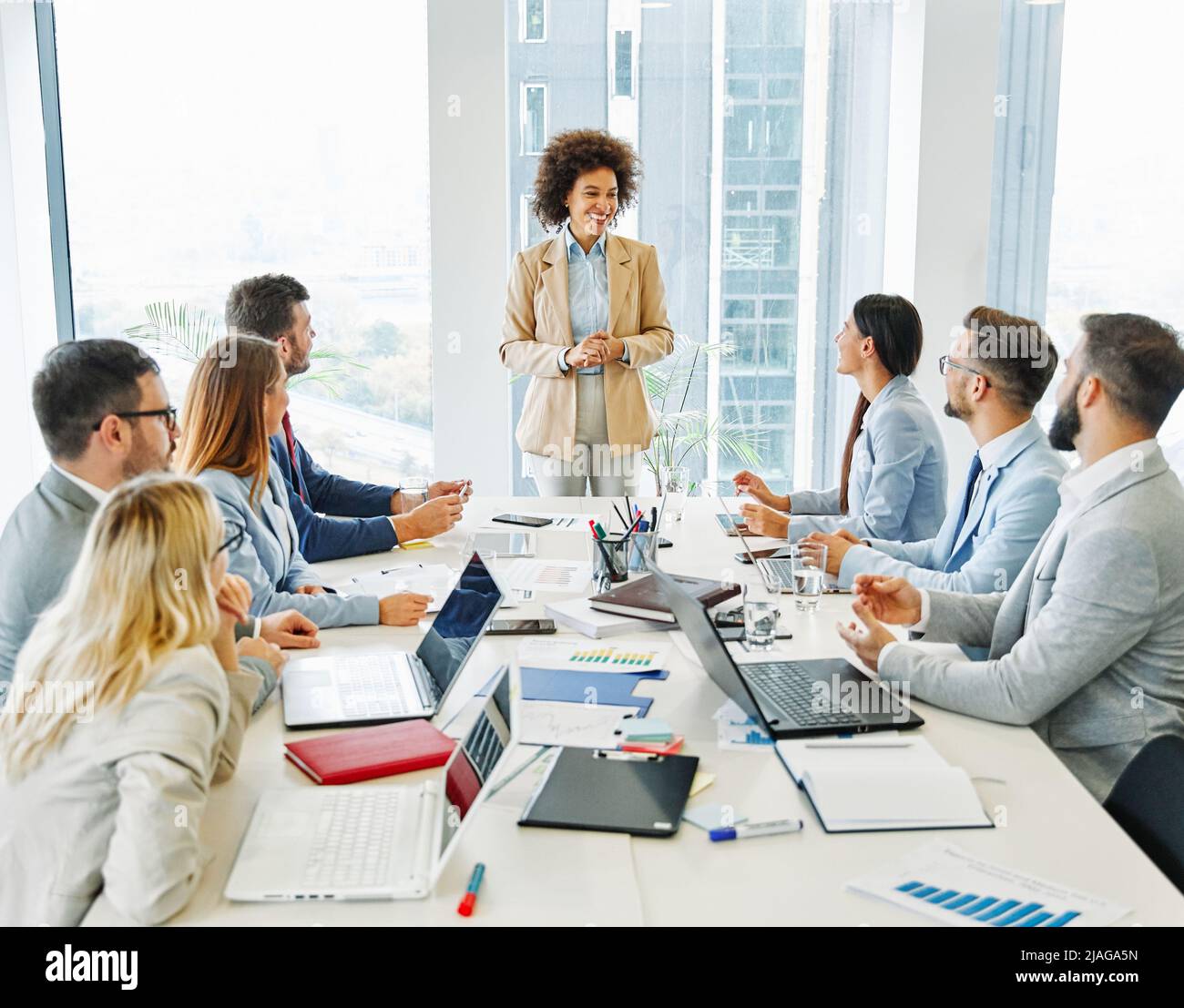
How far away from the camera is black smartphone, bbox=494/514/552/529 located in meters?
3.29

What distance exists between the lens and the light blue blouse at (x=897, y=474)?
311 centimetres

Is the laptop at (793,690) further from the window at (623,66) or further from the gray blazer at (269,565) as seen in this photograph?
the window at (623,66)

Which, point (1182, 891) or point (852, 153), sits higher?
point (852, 153)

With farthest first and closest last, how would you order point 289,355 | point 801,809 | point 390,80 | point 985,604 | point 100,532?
point 390,80, point 289,355, point 985,604, point 801,809, point 100,532

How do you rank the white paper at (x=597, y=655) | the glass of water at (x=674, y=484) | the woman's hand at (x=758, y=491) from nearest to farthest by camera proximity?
the white paper at (x=597, y=655), the glass of water at (x=674, y=484), the woman's hand at (x=758, y=491)

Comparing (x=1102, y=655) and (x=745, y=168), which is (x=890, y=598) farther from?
(x=745, y=168)

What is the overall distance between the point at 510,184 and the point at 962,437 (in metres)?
2.31

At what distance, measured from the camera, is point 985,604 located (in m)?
2.26

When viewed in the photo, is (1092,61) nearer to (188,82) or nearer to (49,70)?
(188,82)

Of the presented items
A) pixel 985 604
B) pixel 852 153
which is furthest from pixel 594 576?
pixel 852 153

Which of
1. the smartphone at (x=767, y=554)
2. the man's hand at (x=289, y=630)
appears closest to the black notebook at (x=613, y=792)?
the man's hand at (x=289, y=630)

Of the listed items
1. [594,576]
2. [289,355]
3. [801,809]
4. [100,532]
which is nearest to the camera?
[100,532]

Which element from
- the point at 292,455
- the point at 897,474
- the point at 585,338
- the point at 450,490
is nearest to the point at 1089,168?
the point at 585,338

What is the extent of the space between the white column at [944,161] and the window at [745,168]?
261 mm
